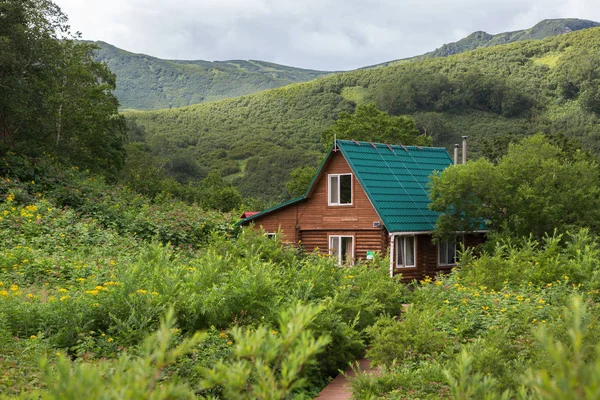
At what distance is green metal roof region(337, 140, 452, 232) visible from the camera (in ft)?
80.9

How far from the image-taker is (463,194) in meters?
23.9

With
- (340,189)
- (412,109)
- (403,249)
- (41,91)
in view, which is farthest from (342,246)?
(412,109)

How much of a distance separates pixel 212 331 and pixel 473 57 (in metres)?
116

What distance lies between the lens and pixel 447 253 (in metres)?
27.1

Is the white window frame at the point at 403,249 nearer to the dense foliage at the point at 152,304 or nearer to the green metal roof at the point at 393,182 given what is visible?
the green metal roof at the point at 393,182

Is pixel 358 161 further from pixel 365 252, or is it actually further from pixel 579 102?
pixel 579 102

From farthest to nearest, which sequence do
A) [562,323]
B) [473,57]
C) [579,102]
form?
[473,57] < [579,102] < [562,323]

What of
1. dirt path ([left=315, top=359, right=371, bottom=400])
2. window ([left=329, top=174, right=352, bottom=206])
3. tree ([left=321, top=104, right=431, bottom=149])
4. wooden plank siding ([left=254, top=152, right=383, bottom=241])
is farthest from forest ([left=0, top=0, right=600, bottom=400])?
tree ([left=321, top=104, right=431, bottom=149])

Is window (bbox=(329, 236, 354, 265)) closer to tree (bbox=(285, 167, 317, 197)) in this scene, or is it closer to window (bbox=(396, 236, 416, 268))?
window (bbox=(396, 236, 416, 268))

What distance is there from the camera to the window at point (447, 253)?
26.6 metres

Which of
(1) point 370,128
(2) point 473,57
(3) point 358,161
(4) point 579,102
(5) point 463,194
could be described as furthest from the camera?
(2) point 473,57

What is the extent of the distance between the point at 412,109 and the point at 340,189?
73.5 metres

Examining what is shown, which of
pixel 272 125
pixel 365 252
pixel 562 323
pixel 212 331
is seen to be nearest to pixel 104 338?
pixel 212 331

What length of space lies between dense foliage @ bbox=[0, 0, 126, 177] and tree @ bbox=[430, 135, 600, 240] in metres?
15.2
